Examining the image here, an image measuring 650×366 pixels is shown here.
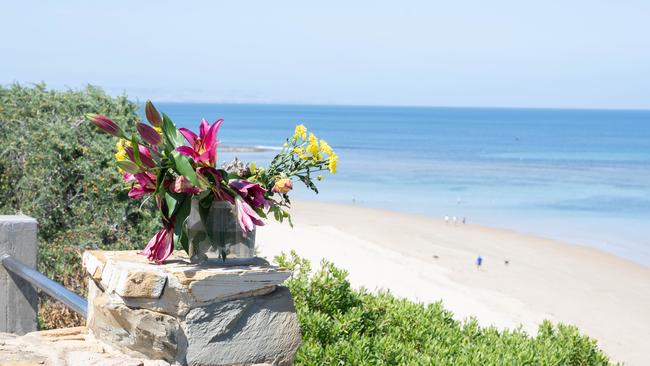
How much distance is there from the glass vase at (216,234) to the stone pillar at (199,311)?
41 millimetres

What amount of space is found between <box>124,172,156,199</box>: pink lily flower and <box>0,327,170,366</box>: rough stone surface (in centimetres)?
57

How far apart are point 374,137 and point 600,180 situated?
46003 millimetres

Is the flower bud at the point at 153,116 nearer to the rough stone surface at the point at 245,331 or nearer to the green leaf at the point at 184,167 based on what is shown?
the green leaf at the point at 184,167

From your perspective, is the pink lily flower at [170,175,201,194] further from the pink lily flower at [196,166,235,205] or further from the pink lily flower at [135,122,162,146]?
the pink lily flower at [135,122,162,146]

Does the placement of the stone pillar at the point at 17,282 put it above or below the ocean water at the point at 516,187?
above

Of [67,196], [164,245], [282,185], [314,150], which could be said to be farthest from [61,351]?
[67,196]

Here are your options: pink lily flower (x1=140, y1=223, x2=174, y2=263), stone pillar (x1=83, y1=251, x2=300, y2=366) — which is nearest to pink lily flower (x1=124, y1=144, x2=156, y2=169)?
pink lily flower (x1=140, y1=223, x2=174, y2=263)

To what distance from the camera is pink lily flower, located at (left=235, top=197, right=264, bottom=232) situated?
8.62 feet

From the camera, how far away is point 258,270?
2.71m

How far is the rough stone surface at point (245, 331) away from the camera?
269 cm

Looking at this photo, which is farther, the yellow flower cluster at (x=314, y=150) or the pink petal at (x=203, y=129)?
the yellow flower cluster at (x=314, y=150)

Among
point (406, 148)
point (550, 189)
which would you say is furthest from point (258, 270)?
point (406, 148)

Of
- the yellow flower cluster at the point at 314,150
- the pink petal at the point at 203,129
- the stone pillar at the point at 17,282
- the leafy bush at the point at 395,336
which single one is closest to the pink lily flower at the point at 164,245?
the pink petal at the point at 203,129

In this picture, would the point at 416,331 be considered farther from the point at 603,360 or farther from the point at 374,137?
the point at 374,137
